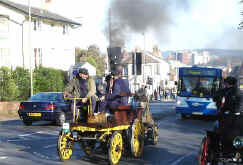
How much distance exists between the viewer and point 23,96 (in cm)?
3244

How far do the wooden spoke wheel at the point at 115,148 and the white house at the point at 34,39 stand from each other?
72.8 feet

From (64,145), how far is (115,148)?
1.15 metres

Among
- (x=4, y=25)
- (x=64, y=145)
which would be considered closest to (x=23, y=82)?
(x=4, y=25)

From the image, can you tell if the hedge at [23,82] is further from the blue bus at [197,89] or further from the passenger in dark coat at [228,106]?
the passenger in dark coat at [228,106]

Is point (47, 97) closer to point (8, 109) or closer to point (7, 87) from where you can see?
point (8, 109)

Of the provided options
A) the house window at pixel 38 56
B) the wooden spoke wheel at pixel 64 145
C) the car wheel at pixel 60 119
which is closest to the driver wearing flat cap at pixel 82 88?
the wooden spoke wheel at pixel 64 145

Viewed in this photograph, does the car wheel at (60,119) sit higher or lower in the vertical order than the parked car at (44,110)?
lower

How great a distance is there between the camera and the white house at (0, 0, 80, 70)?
36.0 meters

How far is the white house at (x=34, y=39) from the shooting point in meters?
36.0

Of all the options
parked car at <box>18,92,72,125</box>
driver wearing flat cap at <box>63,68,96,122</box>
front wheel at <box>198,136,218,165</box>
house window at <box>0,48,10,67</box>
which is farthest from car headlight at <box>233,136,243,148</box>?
house window at <box>0,48,10,67</box>

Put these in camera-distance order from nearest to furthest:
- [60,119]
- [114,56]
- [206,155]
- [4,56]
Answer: [206,155]
[60,119]
[114,56]
[4,56]

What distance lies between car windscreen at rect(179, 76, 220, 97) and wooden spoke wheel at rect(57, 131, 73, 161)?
1511 centimetres

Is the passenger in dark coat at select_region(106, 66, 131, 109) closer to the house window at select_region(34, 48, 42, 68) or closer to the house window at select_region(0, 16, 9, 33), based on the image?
the house window at select_region(0, 16, 9, 33)

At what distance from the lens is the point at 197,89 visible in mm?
24500
